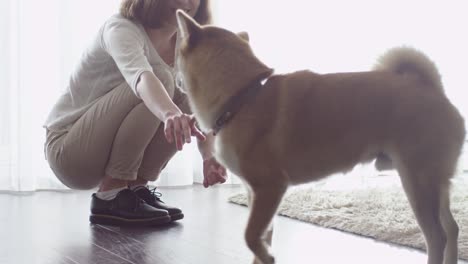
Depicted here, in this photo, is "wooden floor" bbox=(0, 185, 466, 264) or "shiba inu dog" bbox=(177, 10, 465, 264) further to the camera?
"wooden floor" bbox=(0, 185, 466, 264)

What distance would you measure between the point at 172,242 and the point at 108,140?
0.42 metres

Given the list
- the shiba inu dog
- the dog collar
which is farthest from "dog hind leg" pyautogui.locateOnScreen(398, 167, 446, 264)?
the dog collar

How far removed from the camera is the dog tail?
48.0 inches

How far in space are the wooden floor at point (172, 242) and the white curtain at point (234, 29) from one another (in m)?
0.56

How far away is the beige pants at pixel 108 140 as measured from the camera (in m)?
1.85

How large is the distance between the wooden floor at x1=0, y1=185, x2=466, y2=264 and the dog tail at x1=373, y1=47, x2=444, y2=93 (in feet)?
1.64

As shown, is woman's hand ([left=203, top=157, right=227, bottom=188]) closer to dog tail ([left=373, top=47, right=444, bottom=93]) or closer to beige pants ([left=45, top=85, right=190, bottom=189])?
beige pants ([left=45, top=85, right=190, bottom=189])

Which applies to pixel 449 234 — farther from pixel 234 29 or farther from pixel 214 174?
pixel 234 29

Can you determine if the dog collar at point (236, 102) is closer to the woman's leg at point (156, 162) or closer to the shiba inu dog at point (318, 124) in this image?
→ the shiba inu dog at point (318, 124)

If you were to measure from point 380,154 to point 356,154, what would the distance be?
0.18ft

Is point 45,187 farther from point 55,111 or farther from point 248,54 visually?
point 248,54

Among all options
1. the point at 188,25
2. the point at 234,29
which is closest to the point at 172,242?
the point at 188,25

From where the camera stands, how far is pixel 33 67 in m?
2.72

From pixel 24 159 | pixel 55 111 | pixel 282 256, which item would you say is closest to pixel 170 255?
pixel 282 256
